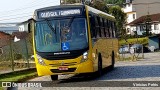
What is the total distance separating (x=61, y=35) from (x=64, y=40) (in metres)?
0.26

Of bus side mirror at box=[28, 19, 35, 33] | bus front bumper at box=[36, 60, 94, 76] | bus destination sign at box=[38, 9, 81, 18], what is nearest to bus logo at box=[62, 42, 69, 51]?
bus front bumper at box=[36, 60, 94, 76]

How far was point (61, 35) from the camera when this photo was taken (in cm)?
1820

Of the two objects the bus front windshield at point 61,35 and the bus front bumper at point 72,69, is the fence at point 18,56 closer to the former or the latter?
the bus front windshield at point 61,35

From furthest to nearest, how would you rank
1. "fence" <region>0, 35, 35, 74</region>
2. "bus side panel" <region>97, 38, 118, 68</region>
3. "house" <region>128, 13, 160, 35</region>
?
"house" <region>128, 13, 160, 35</region>, "fence" <region>0, 35, 35, 74</region>, "bus side panel" <region>97, 38, 118, 68</region>

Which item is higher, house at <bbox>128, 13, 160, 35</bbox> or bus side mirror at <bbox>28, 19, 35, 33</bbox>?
bus side mirror at <bbox>28, 19, 35, 33</bbox>

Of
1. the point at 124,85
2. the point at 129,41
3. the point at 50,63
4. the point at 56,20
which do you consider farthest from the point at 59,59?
the point at 129,41

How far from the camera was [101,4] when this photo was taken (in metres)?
80.9

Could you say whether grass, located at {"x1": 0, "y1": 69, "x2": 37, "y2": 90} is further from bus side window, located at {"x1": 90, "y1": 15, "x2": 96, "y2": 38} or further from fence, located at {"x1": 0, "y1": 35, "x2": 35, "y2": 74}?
bus side window, located at {"x1": 90, "y1": 15, "x2": 96, "y2": 38}

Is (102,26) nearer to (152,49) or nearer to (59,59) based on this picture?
(59,59)

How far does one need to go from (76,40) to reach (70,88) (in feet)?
9.32

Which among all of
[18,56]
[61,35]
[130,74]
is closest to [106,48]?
[130,74]

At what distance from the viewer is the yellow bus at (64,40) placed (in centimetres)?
1792

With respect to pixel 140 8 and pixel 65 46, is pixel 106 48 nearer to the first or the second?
pixel 65 46

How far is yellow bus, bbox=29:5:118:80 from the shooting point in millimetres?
17922
